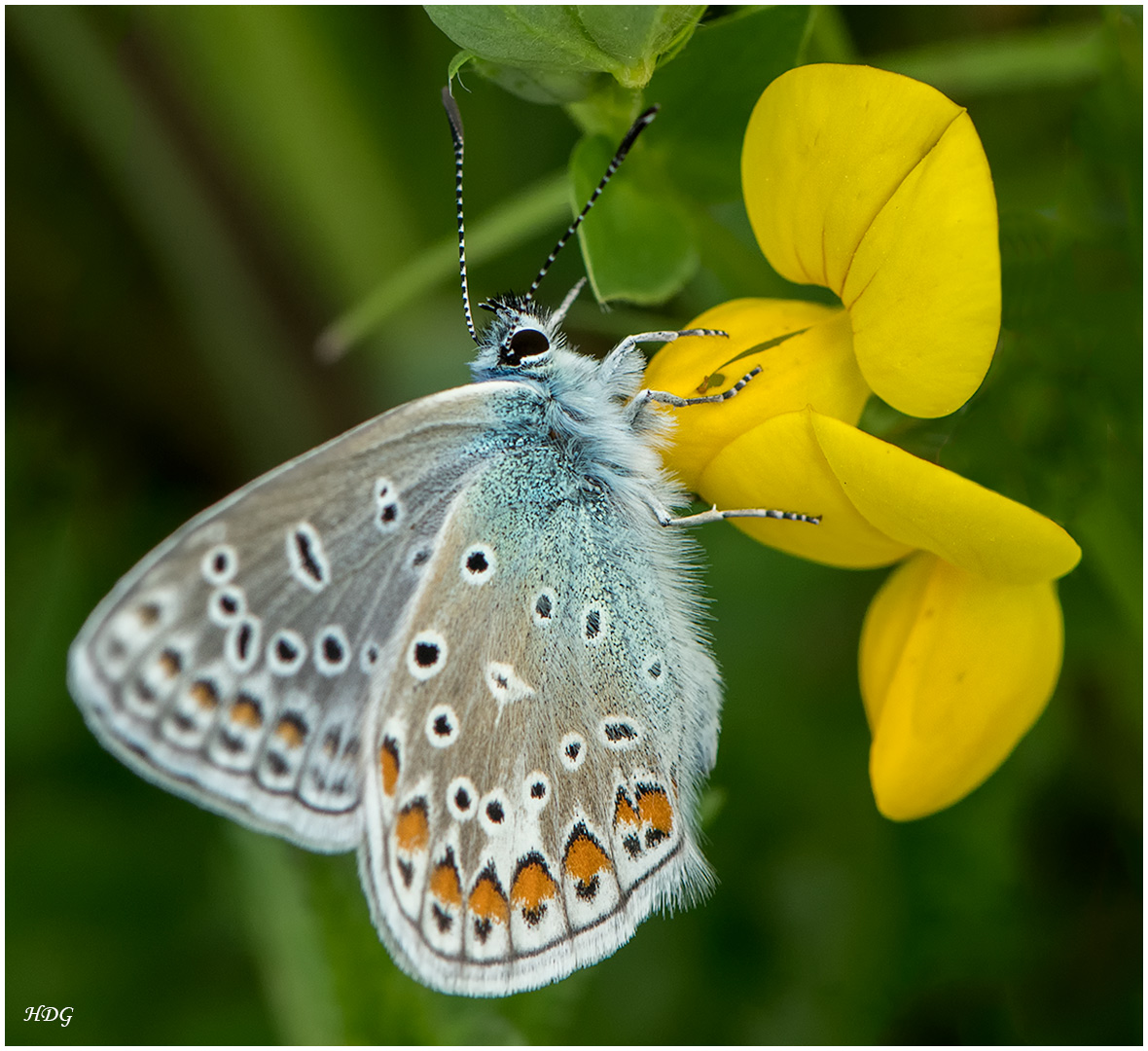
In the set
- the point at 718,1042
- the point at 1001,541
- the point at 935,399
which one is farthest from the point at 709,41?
the point at 718,1042

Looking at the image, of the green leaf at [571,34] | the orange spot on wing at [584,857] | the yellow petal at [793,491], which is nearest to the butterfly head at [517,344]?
the yellow petal at [793,491]

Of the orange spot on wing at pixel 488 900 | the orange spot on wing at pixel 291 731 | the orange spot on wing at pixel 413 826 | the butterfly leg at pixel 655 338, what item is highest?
the butterfly leg at pixel 655 338

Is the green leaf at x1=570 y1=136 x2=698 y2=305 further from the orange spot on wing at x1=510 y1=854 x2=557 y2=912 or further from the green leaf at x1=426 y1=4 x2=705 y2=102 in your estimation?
the orange spot on wing at x1=510 y1=854 x2=557 y2=912

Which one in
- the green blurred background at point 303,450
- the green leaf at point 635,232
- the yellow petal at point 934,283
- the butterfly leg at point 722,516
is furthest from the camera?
the green blurred background at point 303,450

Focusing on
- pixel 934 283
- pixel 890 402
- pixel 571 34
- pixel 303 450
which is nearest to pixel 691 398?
pixel 890 402

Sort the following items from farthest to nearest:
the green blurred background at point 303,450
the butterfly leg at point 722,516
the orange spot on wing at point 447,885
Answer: the green blurred background at point 303,450
the orange spot on wing at point 447,885
the butterfly leg at point 722,516

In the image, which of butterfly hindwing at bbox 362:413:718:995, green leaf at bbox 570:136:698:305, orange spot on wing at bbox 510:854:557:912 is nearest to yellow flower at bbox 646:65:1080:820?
green leaf at bbox 570:136:698:305

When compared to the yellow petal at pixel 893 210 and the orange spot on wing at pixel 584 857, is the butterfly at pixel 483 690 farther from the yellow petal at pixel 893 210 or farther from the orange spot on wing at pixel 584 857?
the yellow petal at pixel 893 210

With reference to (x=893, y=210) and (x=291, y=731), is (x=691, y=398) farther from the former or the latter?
(x=291, y=731)
